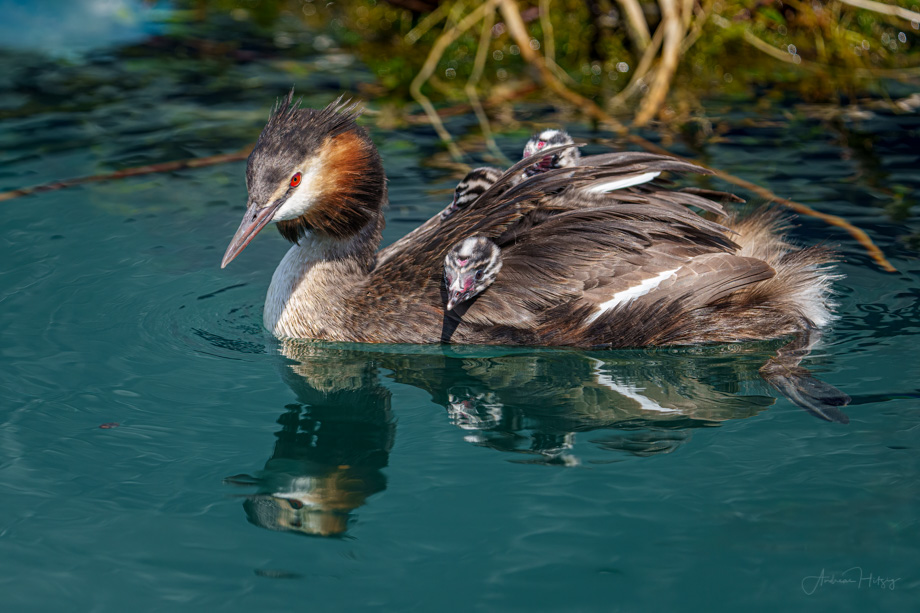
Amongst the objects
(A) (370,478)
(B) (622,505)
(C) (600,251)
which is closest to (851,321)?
(C) (600,251)

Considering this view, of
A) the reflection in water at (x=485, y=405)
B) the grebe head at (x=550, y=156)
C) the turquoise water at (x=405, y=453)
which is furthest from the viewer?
the grebe head at (x=550, y=156)

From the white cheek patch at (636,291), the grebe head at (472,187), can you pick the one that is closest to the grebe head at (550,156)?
the grebe head at (472,187)

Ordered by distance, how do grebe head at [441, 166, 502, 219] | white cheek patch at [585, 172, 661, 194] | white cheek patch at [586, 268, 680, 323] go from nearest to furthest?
1. white cheek patch at [586, 268, 680, 323]
2. white cheek patch at [585, 172, 661, 194]
3. grebe head at [441, 166, 502, 219]

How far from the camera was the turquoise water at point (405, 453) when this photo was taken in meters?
3.84

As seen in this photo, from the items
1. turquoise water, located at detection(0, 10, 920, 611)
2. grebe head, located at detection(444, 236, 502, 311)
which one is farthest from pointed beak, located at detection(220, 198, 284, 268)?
grebe head, located at detection(444, 236, 502, 311)

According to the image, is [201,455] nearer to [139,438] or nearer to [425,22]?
[139,438]

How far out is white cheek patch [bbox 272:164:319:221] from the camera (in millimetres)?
5578

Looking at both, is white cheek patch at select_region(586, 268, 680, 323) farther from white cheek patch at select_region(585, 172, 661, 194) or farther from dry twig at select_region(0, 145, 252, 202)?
Answer: dry twig at select_region(0, 145, 252, 202)

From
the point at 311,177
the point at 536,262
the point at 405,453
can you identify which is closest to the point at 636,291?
the point at 536,262

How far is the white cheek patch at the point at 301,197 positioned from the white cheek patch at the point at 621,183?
151 cm

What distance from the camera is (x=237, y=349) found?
19.0 ft

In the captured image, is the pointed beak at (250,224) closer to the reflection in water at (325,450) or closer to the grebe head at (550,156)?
the reflection in water at (325,450)

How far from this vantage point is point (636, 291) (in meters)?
5.52

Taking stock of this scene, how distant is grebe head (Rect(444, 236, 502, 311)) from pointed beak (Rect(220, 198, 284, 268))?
974 mm
